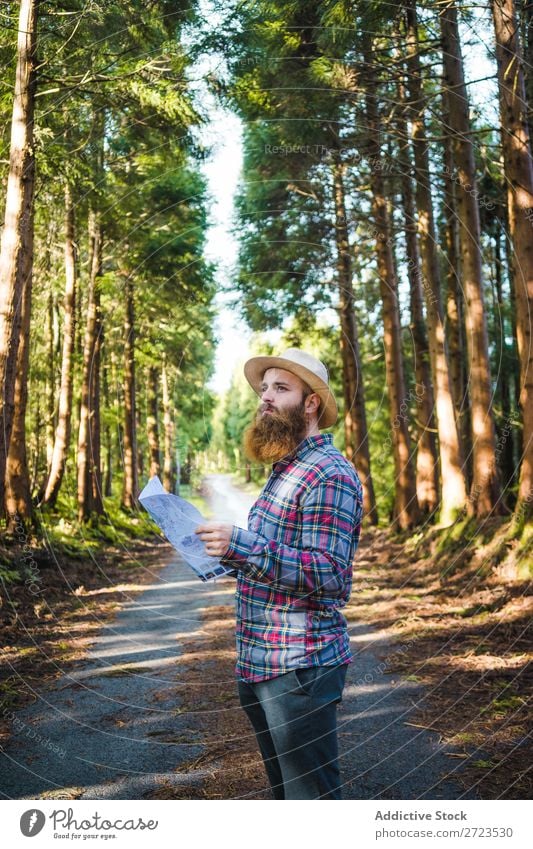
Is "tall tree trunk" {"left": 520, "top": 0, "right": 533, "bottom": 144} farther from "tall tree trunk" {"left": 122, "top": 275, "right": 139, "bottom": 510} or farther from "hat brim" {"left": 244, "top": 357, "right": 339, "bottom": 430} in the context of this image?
"tall tree trunk" {"left": 122, "top": 275, "right": 139, "bottom": 510}

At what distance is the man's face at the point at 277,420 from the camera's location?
2.97 m

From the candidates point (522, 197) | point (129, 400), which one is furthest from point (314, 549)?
point (129, 400)

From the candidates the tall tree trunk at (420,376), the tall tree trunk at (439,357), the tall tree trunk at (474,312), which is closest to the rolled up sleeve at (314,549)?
the tall tree trunk at (474,312)

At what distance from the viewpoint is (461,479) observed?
13.2 meters

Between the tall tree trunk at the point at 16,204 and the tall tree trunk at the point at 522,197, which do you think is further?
the tall tree trunk at the point at 522,197

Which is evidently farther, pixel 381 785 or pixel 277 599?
Result: pixel 381 785

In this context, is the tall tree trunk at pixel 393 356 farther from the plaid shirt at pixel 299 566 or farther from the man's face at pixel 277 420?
the plaid shirt at pixel 299 566

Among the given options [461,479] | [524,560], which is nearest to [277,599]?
[524,560]

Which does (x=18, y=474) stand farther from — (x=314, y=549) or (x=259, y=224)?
(x=314, y=549)

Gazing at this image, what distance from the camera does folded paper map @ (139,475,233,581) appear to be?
2.53 metres

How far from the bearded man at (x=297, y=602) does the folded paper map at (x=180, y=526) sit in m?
0.09

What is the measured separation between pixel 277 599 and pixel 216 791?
1936 millimetres

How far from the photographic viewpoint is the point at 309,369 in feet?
9.86

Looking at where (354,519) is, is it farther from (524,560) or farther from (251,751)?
Result: (524,560)
